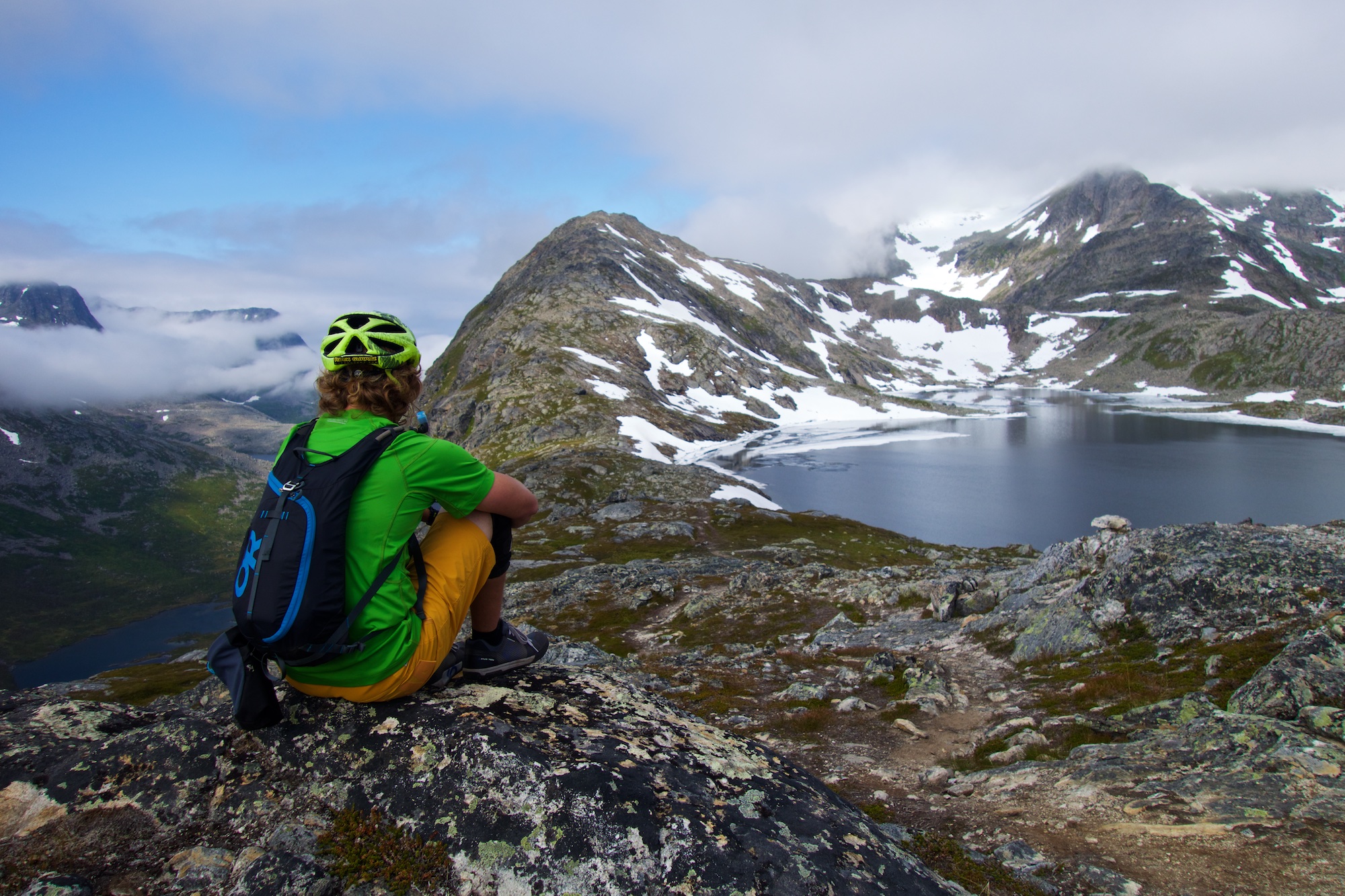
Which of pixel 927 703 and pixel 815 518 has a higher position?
pixel 927 703

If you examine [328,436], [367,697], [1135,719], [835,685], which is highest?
[328,436]

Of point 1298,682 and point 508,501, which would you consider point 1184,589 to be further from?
point 508,501

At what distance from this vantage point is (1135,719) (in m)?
10.5

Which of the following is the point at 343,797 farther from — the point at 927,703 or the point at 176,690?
the point at 176,690

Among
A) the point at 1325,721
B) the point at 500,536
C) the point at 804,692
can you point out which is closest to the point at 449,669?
the point at 500,536

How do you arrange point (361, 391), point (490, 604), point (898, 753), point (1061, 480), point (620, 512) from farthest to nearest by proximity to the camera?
point (1061, 480) → point (620, 512) → point (898, 753) → point (490, 604) → point (361, 391)

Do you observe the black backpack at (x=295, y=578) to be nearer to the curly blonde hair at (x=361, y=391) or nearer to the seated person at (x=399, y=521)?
the seated person at (x=399, y=521)

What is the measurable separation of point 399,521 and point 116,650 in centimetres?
23473

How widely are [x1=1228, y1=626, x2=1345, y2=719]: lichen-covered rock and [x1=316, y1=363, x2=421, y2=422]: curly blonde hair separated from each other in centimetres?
1214

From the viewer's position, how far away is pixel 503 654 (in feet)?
22.0

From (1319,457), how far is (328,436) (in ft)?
522

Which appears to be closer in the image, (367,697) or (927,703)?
(367,697)

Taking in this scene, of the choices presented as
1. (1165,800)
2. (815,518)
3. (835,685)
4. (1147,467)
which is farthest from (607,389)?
(1165,800)

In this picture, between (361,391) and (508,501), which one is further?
(508,501)
